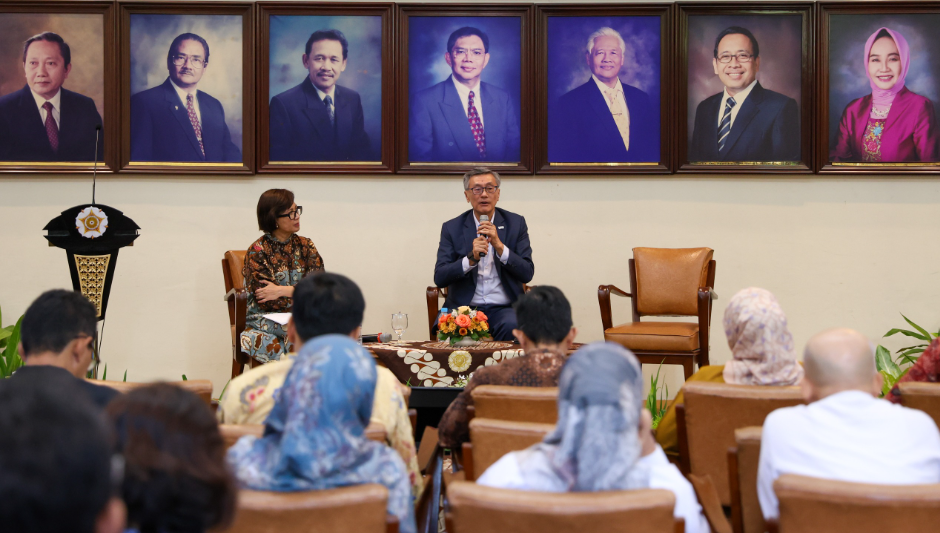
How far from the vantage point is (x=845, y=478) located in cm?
171

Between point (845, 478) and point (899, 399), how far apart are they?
0.74 metres

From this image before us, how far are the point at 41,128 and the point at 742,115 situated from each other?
4.81 metres

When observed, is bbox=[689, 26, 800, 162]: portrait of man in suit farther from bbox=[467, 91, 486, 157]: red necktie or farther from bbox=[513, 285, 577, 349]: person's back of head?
bbox=[513, 285, 577, 349]: person's back of head

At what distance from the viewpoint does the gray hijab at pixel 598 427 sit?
1502mm

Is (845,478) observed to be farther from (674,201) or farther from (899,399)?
(674,201)

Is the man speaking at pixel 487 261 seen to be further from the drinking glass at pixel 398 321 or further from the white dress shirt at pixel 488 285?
the drinking glass at pixel 398 321

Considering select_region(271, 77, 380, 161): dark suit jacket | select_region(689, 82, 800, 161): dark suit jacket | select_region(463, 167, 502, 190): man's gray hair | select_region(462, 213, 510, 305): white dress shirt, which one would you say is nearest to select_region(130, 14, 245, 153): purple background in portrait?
select_region(271, 77, 380, 161): dark suit jacket

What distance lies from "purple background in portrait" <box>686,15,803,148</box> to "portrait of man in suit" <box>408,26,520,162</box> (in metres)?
1.35

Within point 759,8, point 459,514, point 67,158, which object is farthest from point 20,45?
point 459,514

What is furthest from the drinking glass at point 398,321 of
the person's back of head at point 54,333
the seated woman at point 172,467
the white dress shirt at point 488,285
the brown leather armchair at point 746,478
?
the seated woman at point 172,467

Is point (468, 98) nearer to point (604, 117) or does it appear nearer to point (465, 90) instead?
point (465, 90)

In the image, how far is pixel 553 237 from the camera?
562 cm

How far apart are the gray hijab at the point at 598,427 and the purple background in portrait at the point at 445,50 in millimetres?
4164

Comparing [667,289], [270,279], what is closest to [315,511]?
[270,279]
